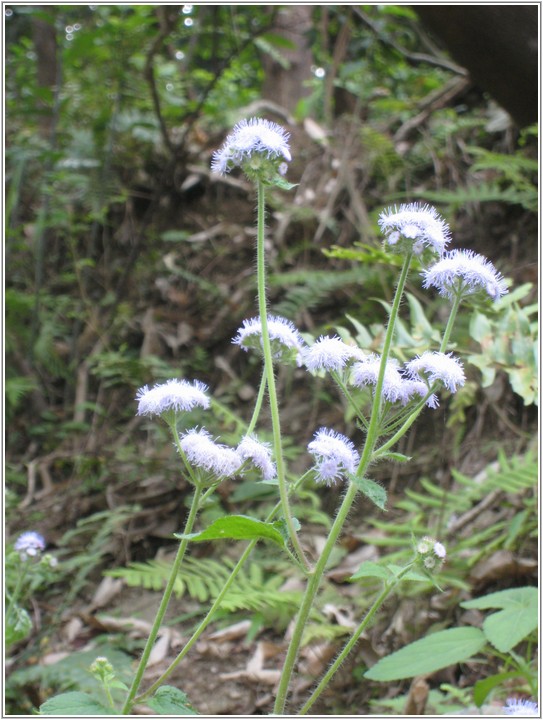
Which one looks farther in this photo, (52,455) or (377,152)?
(377,152)

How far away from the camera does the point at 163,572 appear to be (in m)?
2.37

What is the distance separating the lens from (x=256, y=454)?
4.03 ft

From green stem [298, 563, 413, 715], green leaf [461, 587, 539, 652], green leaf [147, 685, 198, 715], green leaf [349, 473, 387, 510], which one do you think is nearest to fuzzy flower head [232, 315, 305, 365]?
green leaf [349, 473, 387, 510]

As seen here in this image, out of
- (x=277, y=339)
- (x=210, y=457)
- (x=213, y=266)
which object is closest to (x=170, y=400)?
(x=210, y=457)

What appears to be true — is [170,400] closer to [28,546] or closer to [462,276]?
[462,276]

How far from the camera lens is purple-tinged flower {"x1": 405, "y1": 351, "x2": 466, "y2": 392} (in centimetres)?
116

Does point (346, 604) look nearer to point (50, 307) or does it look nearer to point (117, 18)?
point (50, 307)

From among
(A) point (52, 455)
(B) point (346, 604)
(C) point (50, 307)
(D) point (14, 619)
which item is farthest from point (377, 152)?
(D) point (14, 619)

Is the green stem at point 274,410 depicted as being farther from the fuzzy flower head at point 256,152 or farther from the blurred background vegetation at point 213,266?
the blurred background vegetation at point 213,266

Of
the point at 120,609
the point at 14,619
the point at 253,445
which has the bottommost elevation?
the point at 120,609

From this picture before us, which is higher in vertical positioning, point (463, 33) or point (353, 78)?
point (353, 78)

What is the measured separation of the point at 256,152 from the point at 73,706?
39.6 inches

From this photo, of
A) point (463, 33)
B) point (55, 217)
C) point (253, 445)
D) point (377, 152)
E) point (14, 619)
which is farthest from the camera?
point (377, 152)

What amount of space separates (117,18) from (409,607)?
4121mm
